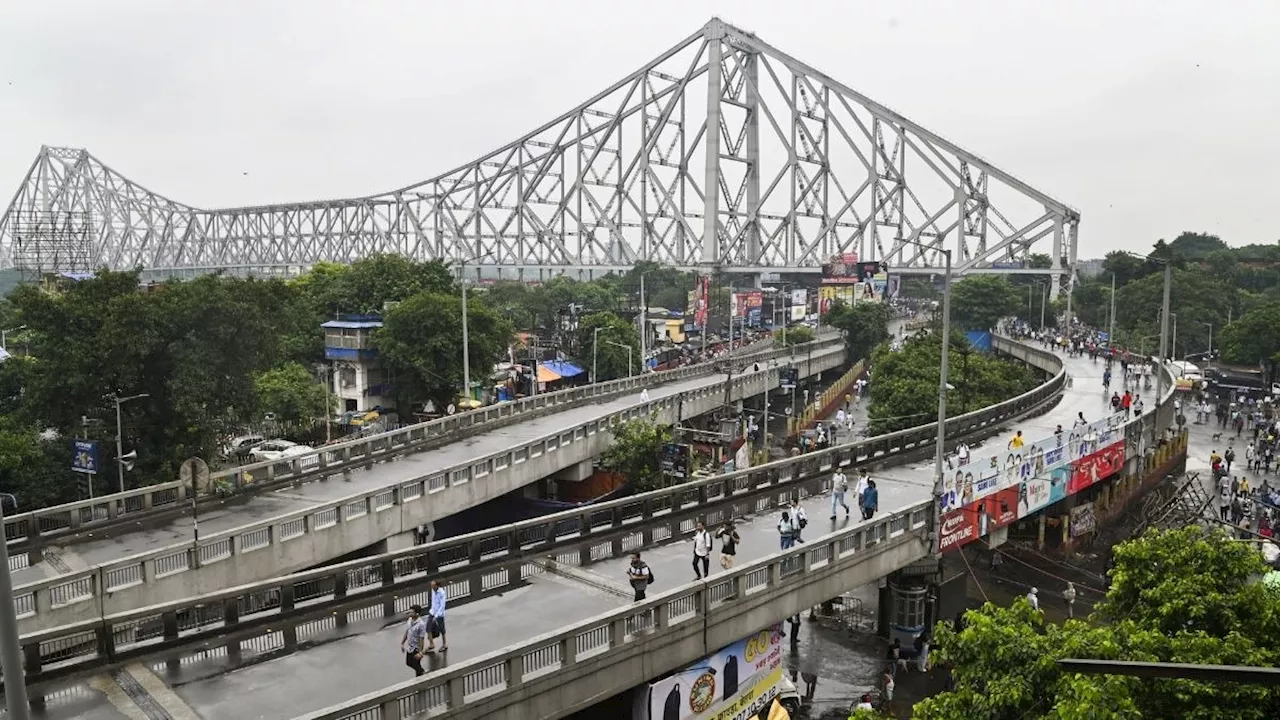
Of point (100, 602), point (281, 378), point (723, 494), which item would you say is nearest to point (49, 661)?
point (100, 602)

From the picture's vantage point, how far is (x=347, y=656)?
1642 centimetres

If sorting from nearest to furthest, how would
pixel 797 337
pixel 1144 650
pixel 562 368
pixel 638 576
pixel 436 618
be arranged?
pixel 1144 650 < pixel 436 618 < pixel 638 576 < pixel 562 368 < pixel 797 337

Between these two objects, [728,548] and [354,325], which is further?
[354,325]

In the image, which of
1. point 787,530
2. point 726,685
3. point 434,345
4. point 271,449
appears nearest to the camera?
point 726,685

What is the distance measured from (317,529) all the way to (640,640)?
36.2 feet

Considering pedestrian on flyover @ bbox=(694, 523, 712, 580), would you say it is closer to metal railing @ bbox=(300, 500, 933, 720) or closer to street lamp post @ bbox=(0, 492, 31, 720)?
metal railing @ bbox=(300, 500, 933, 720)

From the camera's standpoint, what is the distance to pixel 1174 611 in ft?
47.9

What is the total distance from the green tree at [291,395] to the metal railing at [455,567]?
91.1 feet

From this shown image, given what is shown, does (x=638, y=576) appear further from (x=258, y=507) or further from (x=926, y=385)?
(x=926, y=385)

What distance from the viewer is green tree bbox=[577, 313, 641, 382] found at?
69000mm

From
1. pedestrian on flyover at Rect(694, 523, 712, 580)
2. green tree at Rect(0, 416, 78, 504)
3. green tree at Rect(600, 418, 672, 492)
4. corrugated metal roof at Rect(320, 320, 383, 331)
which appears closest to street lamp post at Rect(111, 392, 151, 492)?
green tree at Rect(0, 416, 78, 504)

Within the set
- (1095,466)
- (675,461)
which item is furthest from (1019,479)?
(675,461)

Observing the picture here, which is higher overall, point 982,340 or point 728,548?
point 728,548

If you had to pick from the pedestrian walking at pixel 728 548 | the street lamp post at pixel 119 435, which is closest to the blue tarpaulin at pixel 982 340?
the pedestrian walking at pixel 728 548
